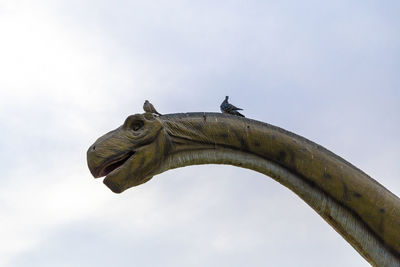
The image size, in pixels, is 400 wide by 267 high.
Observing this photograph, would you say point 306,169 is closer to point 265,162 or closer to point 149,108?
point 265,162

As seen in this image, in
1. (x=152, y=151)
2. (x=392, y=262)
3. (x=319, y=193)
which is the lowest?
(x=392, y=262)

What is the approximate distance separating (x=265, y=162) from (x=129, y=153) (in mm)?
1136

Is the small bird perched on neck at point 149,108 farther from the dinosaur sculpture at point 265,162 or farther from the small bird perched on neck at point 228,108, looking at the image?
the small bird perched on neck at point 228,108

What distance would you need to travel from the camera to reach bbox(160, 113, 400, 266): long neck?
24.7ft

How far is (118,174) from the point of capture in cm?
742

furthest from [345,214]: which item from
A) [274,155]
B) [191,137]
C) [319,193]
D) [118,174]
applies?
[118,174]

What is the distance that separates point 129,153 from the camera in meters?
7.52

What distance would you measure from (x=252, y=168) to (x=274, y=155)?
0.70 ft

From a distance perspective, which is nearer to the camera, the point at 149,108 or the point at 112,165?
the point at 112,165

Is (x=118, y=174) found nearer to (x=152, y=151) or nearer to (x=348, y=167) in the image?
(x=152, y=151)

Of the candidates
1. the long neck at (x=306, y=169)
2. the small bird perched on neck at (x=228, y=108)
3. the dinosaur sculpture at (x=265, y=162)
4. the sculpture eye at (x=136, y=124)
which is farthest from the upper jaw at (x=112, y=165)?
the small bird perched on neck at (x=228, y=108)

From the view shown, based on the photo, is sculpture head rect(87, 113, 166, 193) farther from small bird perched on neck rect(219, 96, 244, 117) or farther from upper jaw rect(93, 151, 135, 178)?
small bird perched on neck rect(219, 96, 244, 117)

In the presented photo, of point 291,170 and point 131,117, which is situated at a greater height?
point 131,117

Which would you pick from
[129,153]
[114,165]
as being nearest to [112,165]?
[114,165]
